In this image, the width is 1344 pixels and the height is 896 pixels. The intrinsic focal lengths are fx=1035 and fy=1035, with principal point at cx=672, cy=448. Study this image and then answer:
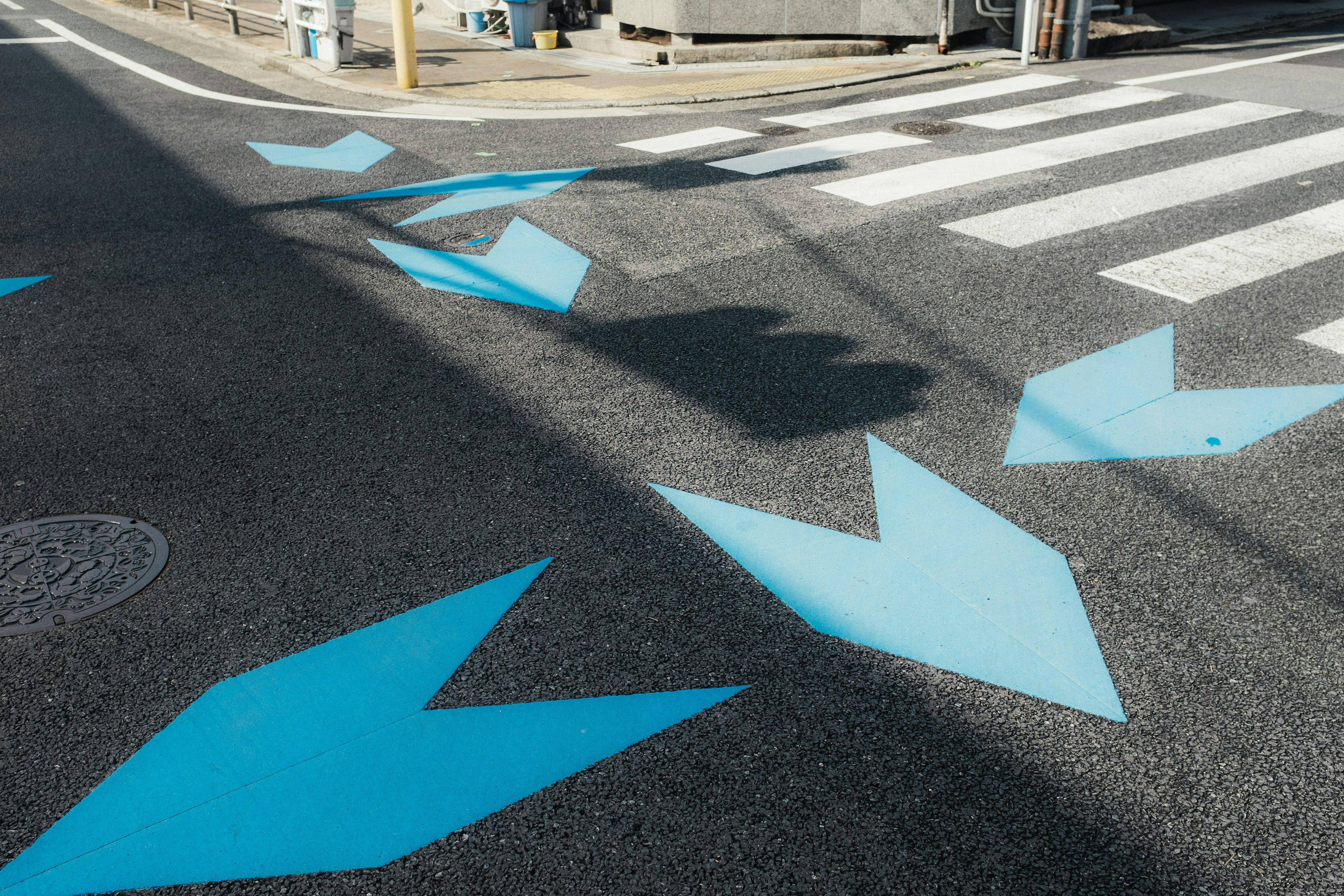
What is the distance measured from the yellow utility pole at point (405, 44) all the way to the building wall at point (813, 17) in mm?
3789

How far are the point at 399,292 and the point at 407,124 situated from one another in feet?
16.8

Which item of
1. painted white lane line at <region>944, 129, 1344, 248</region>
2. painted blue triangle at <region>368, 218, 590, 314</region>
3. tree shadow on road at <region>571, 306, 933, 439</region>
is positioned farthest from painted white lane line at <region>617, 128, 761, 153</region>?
tree shadow on road at <region>571, 306, 933, 439</region>

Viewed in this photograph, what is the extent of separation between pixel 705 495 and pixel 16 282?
4.59 metres

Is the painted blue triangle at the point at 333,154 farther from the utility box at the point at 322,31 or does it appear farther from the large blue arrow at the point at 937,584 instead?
the large blue arrow at the point at 937,584

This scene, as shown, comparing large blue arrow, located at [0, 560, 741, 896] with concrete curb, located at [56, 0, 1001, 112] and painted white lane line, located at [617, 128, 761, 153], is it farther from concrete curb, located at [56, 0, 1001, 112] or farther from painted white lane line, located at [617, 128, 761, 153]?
concrete curb, located at [56, 0, 1001, 112]

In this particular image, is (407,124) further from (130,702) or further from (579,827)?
(579,827)

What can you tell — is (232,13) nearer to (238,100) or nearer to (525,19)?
(525,19)

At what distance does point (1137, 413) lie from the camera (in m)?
4.42

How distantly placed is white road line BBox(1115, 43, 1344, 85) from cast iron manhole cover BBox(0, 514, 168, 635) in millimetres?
11098

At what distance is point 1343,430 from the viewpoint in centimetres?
420

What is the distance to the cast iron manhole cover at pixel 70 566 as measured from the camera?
3.23m

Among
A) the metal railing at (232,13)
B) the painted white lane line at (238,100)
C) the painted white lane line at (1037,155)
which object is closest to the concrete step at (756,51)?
the painted white lane line at (238,100)

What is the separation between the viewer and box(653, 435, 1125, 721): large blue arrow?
9.81ft

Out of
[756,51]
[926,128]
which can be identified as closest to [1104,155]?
A: [926,128]
